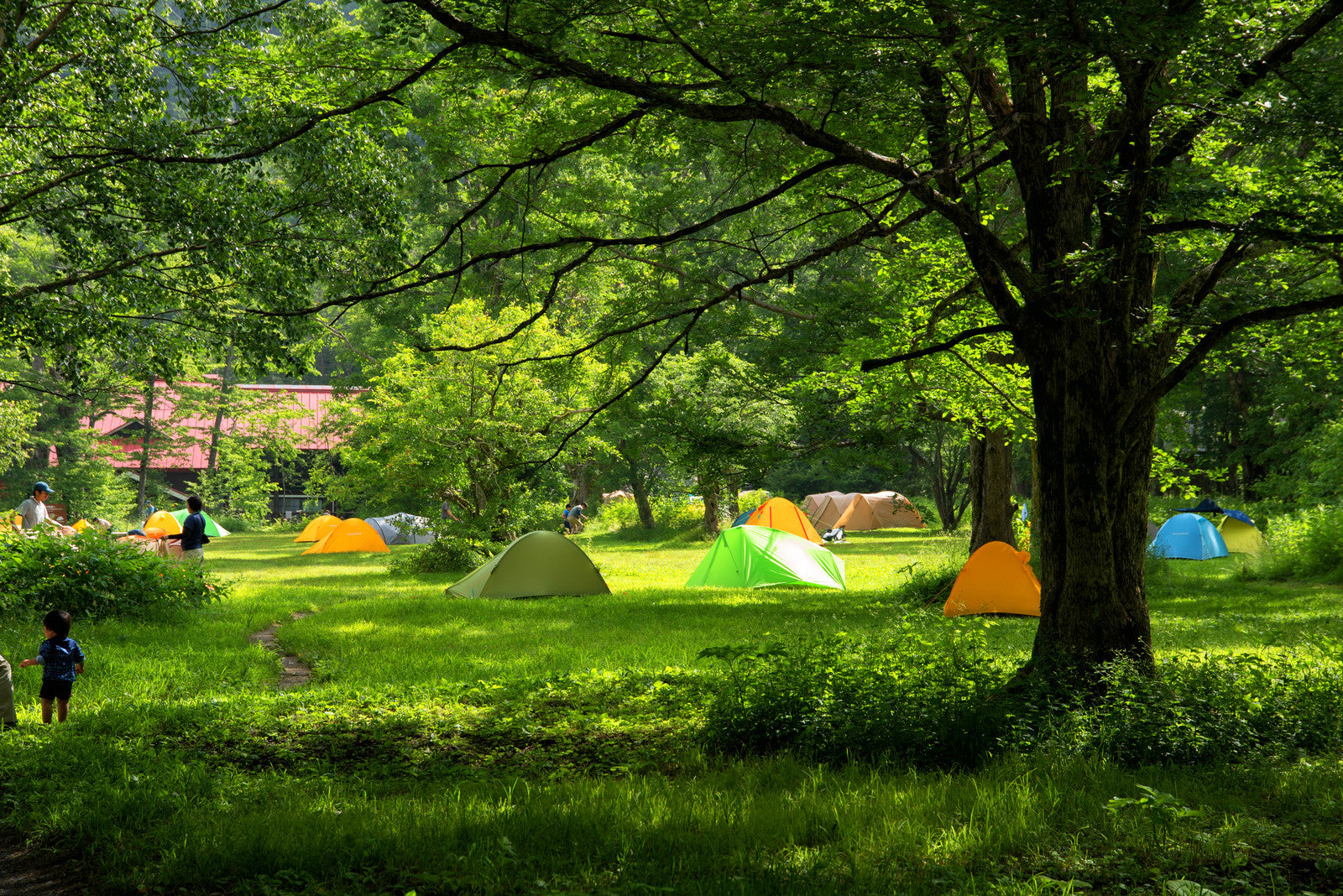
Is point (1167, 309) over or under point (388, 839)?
over

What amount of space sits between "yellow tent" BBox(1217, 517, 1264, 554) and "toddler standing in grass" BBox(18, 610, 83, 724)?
22810 millimetres

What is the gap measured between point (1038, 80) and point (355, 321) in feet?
141

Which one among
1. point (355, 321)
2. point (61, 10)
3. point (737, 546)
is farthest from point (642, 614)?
point (355, 321)

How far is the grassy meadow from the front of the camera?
3.63 m

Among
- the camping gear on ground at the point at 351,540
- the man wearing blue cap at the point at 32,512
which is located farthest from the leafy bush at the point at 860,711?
the camping gear on ground at the point at 351,540

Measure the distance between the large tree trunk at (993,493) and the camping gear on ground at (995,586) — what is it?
1.45 metres

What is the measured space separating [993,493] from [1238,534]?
11.7m

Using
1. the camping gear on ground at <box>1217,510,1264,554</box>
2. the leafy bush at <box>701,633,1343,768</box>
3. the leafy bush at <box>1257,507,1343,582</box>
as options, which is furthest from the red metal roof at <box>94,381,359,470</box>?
the leafy bush at <box>701,633,1343,768</box>

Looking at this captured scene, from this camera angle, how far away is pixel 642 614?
12148 millimetres

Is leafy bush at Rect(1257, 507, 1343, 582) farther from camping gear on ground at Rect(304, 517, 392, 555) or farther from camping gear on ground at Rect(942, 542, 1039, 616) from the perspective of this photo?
camping gear on ground at Rect(304, 517, 392, 555)

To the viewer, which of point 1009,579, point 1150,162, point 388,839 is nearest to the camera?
point 388,839

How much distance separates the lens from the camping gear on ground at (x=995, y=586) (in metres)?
12.0

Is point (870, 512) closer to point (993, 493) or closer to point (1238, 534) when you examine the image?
point (1238, 534)

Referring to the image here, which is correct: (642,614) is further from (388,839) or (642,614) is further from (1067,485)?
(388,839)
